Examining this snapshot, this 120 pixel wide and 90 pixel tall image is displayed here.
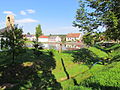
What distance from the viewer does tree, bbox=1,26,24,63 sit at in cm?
1342

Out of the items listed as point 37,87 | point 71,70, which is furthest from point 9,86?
point 71,70

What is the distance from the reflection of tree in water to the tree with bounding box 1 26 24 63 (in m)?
1.57

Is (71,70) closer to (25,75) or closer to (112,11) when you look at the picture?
(25,75)

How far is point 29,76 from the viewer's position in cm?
1198

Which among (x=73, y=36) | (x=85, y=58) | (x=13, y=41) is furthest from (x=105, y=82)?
(x=73, y=36)

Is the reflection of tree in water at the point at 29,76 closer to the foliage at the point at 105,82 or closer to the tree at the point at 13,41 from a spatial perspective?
the tree at the point at 13,41

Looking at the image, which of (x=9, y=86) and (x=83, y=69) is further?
(x=83, y=69)

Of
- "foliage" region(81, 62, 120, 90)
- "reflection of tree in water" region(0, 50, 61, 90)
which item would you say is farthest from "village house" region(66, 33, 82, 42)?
"foliage" region(81, 62, 120, 90)

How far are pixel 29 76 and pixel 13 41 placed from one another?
3.91 metres

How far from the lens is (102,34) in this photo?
410 inches

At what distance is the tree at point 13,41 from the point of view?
13422 mm

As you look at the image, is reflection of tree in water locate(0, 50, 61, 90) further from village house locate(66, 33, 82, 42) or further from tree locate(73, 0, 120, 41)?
village house locate(66, 33, 82, 42)

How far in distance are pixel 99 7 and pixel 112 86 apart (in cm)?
573

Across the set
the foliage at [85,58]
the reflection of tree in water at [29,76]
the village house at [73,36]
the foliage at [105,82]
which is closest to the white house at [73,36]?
the village house at [73,36]
